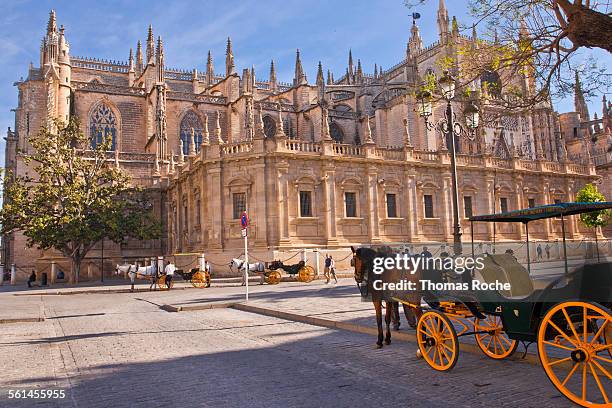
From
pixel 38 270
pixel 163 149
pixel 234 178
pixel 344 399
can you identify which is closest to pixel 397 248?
pixel 344 399

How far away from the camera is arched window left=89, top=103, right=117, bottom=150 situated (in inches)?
1662

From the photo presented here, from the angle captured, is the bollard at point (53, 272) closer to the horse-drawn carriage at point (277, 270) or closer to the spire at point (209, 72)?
the horse-drawn carriage at point (277, 270)

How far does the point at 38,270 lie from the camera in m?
32.5

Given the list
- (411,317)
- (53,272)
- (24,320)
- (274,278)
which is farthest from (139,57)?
(411,317)

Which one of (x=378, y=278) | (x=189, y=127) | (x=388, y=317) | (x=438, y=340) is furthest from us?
(x=189, y=127)

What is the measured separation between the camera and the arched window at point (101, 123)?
42219mm

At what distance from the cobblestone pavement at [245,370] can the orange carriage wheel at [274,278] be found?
11573mm

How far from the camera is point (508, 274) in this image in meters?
5.67

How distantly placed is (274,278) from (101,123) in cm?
2825

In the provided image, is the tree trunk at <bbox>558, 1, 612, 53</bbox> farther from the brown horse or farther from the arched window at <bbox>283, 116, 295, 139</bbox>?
the arched window at <bbox>283, 116, 295, 139</bbox>

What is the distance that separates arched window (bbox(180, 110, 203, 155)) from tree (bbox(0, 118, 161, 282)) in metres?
13.3

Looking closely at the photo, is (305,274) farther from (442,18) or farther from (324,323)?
(442,18)

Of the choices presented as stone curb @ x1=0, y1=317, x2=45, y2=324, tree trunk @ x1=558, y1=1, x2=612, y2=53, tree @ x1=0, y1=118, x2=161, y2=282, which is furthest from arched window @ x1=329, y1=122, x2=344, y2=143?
tree trunk @ x1=558, y1=1, x2=612, y2=53

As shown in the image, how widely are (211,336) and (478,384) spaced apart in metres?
5.37
